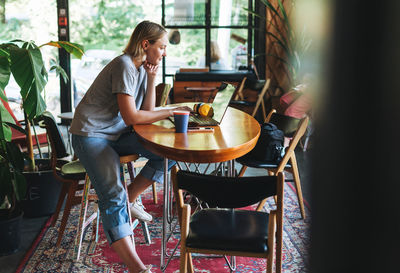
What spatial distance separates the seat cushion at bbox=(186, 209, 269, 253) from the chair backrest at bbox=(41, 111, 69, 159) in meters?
1.08

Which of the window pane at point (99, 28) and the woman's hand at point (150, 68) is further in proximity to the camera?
the window pane at point (99, 28)

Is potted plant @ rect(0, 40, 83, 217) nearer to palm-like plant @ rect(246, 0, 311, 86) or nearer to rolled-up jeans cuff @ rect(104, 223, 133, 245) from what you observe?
rolled-up jeans cuff @ rect(104, 223, 133, 245)

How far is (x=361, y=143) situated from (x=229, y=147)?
5.07ft

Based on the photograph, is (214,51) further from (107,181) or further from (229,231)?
(229,231)

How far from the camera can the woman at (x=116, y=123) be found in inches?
77.7

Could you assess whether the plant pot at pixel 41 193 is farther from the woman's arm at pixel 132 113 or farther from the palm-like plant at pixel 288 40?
the palm-like plant at pixel 288 40

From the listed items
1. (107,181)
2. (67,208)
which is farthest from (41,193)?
(107,181)

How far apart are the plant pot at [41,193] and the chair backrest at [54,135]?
40 centimetres

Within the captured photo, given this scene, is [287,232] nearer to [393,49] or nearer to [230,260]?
[230,260]

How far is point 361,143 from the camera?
0.37 feet

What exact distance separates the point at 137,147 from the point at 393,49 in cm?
212

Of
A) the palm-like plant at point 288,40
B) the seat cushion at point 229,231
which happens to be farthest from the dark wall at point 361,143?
the palm-like plant at point 288,40

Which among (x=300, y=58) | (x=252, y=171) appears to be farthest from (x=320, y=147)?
(x=300, y=58)

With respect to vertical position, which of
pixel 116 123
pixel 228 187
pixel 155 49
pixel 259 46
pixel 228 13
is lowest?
pixel 228 187
